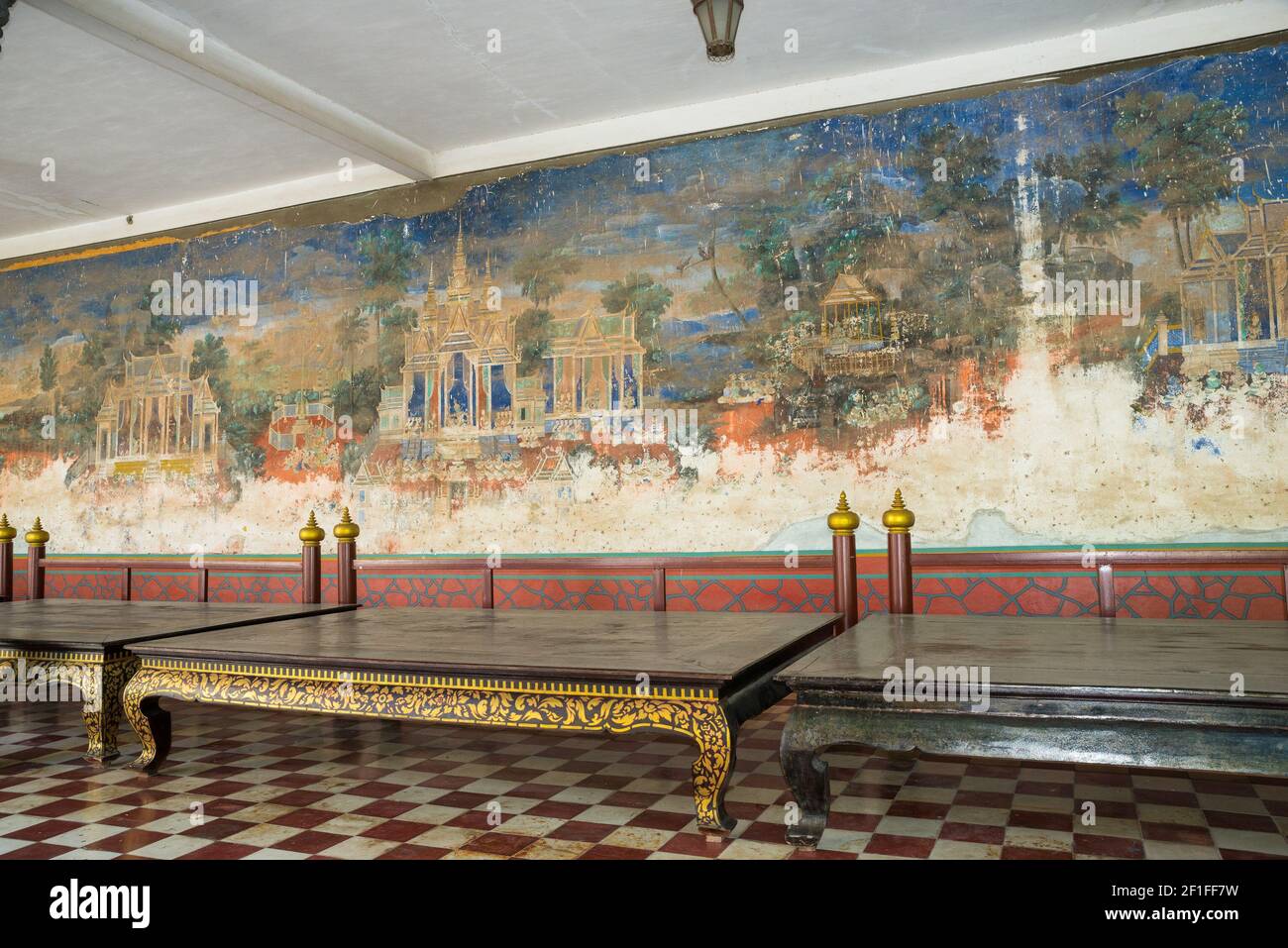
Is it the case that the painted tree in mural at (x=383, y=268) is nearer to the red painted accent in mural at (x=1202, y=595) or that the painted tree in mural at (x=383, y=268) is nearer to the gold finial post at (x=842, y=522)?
the gold finial post at (x=842, y=522)

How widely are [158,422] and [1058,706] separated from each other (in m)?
8.15

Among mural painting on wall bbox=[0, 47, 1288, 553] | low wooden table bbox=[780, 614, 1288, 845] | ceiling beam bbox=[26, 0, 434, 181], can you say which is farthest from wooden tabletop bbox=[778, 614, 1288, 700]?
ceiling beam bbox=[26, 0, 434, 181]

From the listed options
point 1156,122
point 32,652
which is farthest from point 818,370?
point 32,652

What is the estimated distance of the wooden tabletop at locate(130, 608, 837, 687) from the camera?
2941mm

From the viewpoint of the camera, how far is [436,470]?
7.16 meters

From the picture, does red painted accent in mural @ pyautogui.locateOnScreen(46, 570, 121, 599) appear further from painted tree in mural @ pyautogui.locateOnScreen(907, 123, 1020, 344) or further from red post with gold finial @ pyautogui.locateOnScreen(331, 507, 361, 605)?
painted tree in mural @ pyautogui.locateOnScreen(907, 123, 1020, 344)

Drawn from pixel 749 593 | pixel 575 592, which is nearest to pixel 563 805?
pixel 749 593

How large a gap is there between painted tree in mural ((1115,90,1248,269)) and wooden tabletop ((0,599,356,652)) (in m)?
5.24

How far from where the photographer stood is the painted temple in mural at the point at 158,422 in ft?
26.7

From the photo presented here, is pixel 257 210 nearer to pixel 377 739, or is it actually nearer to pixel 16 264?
pixel 16 264

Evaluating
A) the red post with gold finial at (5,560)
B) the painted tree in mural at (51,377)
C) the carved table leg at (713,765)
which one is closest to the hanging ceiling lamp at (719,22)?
A: the carved table leg at (713,765)

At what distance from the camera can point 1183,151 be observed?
17.6 ft

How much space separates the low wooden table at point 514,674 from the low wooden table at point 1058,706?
0.23 m

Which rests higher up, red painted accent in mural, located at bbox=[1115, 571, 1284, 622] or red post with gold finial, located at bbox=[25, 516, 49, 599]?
red post with gold finial, located at bbox=[25, 516, 49, 599]
